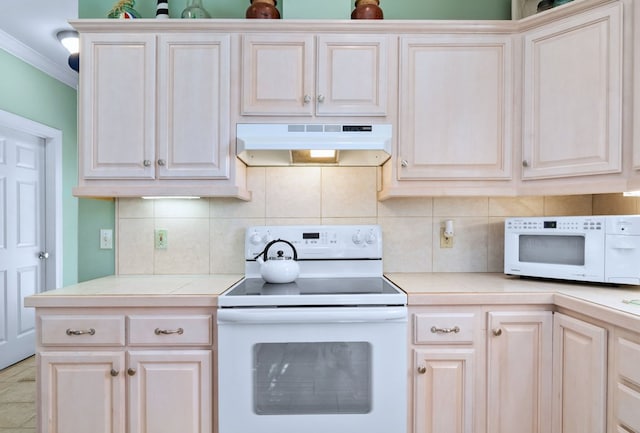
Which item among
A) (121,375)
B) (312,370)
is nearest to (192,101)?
(121,375)

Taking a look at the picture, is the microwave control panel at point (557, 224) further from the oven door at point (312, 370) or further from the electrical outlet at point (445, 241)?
the oven door at point (312, 370)

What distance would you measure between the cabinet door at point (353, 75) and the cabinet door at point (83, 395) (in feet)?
4.82

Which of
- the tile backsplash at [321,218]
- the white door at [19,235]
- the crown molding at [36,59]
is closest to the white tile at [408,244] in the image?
the tile backsplash at [321,218]

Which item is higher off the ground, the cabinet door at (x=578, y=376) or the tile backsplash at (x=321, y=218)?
the tile backsplash at (x=321, y=218)

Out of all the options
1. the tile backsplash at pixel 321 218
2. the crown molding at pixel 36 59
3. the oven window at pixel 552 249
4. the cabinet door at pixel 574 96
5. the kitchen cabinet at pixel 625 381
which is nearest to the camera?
the kitchen cabinet at pixel 625 381

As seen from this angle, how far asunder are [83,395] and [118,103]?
1.31 metres

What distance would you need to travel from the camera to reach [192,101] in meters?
1.73

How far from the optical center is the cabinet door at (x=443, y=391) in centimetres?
149

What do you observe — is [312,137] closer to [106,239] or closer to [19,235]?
[106,239]

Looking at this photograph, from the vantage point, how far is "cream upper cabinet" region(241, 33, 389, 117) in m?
1.74

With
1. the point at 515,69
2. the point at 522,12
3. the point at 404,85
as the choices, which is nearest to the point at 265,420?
the point at 404,85

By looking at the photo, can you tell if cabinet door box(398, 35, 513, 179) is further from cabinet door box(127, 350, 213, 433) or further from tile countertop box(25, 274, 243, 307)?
cabinet door box(127, 350, 213, 433)

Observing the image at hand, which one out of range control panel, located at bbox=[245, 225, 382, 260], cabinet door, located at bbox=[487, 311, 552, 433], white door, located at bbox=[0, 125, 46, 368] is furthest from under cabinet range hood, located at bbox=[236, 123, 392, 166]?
white door, located at bbox=[0, 125, 46, 368]

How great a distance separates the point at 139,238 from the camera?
80.4 inches
